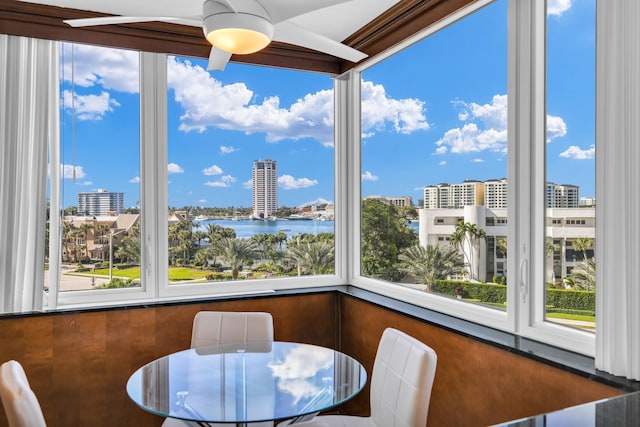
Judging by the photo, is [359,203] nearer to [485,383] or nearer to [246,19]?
[485,383]

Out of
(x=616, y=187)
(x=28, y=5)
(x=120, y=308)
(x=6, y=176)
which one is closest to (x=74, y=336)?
(x=120, y=308)

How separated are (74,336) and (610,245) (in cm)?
273

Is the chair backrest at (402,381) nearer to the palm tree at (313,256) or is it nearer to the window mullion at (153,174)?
the palm tree at (313,256)

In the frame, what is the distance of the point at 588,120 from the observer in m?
1.95

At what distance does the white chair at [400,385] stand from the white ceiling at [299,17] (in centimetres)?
179

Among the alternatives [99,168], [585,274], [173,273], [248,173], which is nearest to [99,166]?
[99,168]

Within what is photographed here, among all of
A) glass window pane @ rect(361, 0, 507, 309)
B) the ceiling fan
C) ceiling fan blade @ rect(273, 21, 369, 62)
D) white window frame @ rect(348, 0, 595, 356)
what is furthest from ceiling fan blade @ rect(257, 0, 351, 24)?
glass window pane @ rect(361, 0, 507, 309)

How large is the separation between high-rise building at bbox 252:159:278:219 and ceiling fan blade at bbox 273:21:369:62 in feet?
4.60

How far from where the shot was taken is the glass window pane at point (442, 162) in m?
2.40

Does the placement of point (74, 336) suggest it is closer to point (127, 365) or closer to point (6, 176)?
point (127, 365)

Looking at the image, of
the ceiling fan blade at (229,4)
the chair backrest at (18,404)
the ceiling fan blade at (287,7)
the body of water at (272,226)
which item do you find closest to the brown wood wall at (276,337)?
the body of water at (272,226)

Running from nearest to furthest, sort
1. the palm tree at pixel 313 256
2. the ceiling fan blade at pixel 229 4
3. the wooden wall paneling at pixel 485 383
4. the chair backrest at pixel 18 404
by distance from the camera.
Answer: the chair backrest at pixel 18 404, the ceiling fan blade at pixel 229 4, the wooden wall paneling at pixel 485 383, the palm tree at pixel 313 256

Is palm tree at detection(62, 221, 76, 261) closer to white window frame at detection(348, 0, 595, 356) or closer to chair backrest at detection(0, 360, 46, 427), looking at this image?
chair backrest at detection(0, 360, 46, 427)

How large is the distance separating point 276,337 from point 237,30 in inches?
84.3
